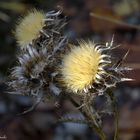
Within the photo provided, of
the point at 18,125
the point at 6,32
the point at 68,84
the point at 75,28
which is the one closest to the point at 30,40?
the point at 68,84

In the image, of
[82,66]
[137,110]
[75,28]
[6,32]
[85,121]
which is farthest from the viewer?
[75,28]

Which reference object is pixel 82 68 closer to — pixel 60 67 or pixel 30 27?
pixel 60 67

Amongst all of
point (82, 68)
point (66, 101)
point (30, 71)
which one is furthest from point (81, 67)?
point (66, 101)

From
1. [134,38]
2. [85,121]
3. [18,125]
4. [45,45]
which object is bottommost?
[85,121]

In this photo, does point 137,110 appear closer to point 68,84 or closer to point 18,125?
point 18,125

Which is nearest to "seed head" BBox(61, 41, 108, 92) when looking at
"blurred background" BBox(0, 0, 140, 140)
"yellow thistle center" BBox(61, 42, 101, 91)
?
"yellow thistle center" BBox(61, 42, 101, 91)

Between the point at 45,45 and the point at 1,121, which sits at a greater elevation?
the point at 1,121

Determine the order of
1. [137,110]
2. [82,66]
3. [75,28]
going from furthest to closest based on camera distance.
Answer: [75,28], [137,110], [82,66]
